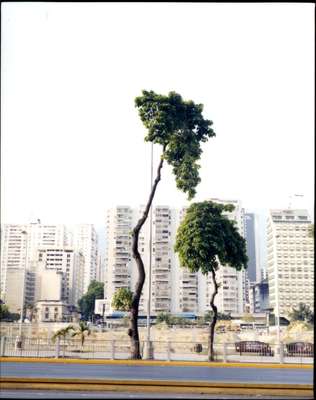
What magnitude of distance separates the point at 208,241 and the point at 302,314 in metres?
50.1

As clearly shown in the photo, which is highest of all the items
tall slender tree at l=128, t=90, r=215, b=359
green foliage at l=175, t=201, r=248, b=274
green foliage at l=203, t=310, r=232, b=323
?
tall slender tree at l=128, t=90, r=215, b=359

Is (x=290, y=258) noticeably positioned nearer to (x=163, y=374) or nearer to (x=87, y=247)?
(x=87, y=247)

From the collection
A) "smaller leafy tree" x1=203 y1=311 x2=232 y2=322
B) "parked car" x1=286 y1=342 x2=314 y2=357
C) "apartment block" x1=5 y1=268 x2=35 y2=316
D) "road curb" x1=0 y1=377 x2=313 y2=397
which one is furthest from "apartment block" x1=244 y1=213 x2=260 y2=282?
"road curb" x1=0 y1=377 x2=313 y2=397

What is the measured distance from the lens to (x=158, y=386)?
264 inches

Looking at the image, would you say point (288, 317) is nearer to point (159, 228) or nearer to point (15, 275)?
point (159, 228)

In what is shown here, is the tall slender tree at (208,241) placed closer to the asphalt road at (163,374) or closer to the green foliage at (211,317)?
the asphalt road at (163,374)

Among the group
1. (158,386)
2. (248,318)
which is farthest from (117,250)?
(158,386)

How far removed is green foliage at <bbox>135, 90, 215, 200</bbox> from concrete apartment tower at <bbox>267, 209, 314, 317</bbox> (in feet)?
169

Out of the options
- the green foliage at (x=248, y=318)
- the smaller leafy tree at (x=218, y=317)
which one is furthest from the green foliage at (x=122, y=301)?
the green foliage at (x=248, y=318)

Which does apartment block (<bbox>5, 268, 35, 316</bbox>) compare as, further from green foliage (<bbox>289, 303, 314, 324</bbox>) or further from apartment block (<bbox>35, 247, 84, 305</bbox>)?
green foliage (<bbox>289, 303, 314, 324</bbox>)

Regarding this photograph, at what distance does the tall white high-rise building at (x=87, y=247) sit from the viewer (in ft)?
277

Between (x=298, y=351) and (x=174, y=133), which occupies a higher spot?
(x=174, y=133)

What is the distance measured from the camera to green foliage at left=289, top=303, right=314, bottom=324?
59312mm

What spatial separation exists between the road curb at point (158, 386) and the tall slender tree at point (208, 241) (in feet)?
25.3
